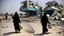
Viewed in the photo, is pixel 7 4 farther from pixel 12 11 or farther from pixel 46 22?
pixel 46 22

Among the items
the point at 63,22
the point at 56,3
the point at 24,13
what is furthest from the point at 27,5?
the point at 63,22

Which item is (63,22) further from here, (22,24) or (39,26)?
(22,24)

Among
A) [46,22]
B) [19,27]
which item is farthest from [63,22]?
[19,27]

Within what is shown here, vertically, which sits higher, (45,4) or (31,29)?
(45,4)

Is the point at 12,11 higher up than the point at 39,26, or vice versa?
the point at 12,11

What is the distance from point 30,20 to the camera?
209 centimetres

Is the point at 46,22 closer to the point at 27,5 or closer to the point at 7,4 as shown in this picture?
the point at 27,5

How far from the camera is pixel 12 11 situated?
2.05m

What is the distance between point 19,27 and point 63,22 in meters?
0.68

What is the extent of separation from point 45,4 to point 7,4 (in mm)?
Answer: 578

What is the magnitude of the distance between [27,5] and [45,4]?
0.28 m

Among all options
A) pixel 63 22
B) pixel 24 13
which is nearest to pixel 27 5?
pixel 24 13

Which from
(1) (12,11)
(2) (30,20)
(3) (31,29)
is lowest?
(3) (31,29)

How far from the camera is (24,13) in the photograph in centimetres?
207
